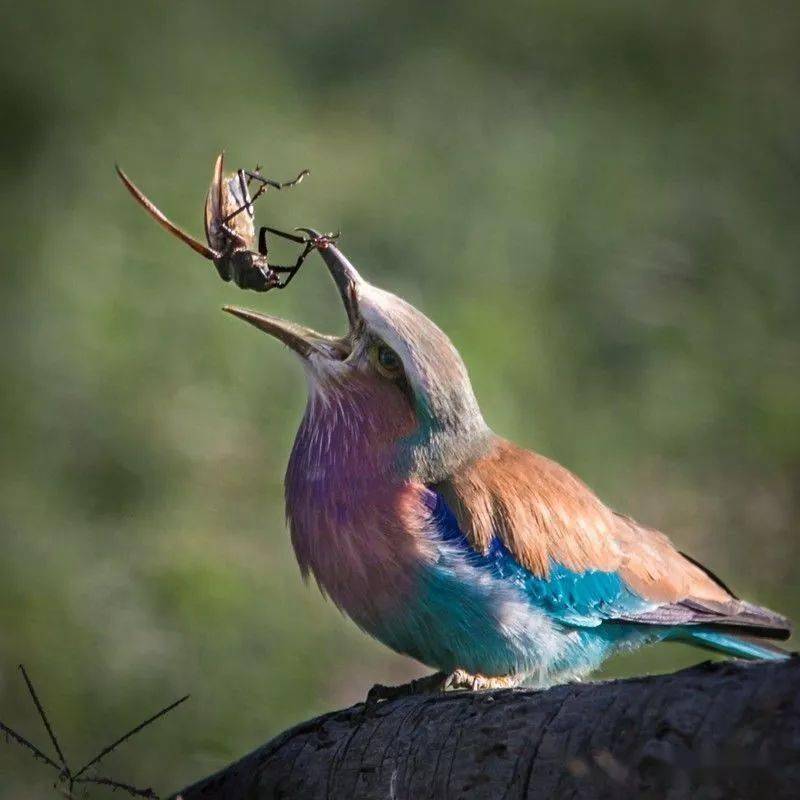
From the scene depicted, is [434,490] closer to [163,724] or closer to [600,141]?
[163,724]

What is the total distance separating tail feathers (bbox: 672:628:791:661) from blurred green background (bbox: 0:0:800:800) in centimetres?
153

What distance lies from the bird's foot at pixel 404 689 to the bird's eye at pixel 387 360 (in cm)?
65

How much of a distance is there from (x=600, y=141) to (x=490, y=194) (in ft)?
2.33

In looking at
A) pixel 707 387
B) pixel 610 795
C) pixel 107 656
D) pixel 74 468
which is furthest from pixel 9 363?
pixel 610 795

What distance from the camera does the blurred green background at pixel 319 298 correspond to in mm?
5363

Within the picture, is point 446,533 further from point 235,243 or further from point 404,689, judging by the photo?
point 235,243

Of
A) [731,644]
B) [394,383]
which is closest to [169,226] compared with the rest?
[394,383]

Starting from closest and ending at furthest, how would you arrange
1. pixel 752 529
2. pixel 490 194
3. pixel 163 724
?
1. pixel 163 724
2. pixel 752 529
3. pixel 490 194

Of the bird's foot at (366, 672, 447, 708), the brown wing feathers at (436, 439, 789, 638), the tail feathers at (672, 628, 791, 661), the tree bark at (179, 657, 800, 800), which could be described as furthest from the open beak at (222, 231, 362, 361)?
the tail feathers at (672, 628, 791, 661)

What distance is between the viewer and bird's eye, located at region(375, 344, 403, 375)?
140 inches

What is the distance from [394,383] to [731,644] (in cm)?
102

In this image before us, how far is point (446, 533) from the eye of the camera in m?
3.40

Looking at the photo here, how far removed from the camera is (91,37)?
22.8 ft

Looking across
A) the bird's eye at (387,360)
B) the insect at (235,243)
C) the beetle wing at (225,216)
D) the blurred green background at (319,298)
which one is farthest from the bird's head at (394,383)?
the blurred green background at (319,298)
